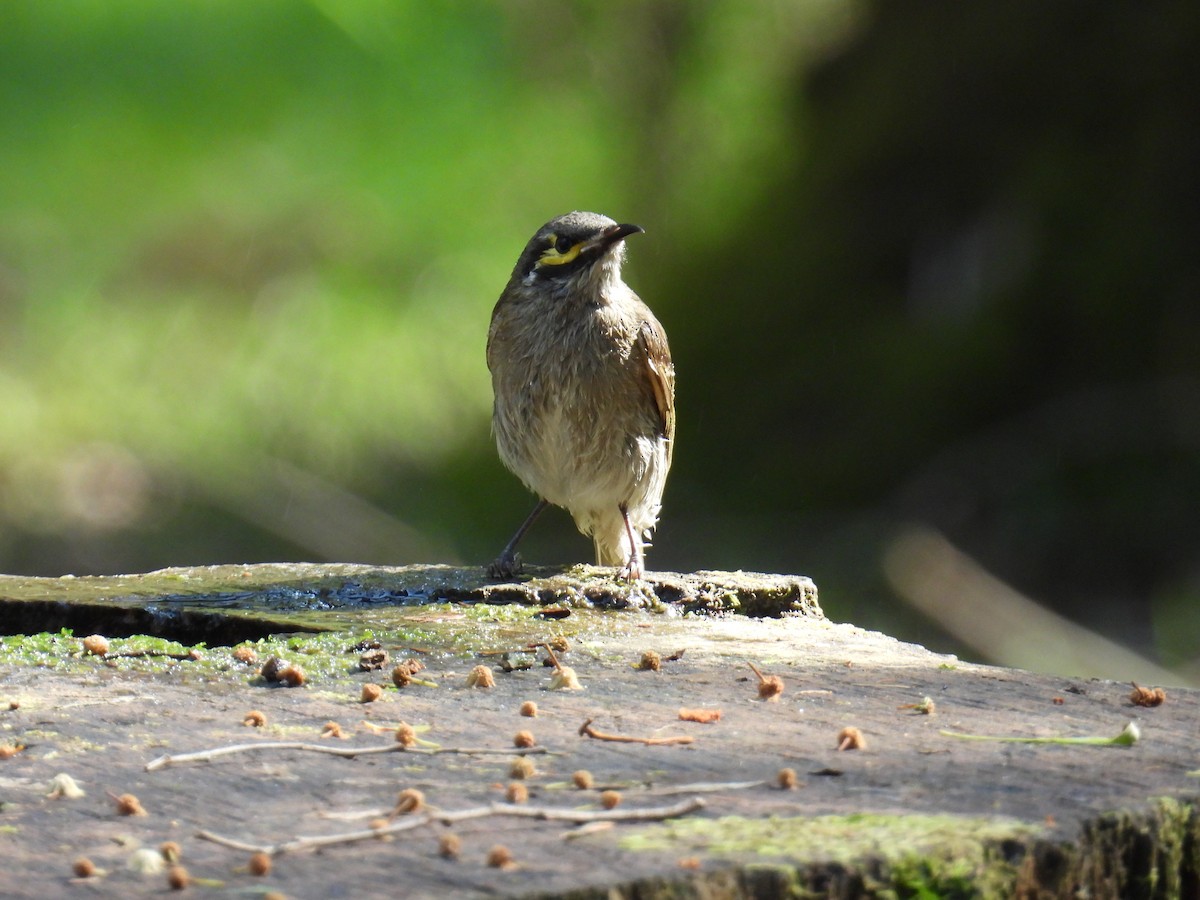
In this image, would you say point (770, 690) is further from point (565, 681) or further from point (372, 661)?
point (372, 661)

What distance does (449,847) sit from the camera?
4.89 feet

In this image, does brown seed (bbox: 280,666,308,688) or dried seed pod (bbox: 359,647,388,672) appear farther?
dried seed pod (bbox: 359,647,388,672)

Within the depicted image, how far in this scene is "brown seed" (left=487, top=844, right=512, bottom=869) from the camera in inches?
56.9

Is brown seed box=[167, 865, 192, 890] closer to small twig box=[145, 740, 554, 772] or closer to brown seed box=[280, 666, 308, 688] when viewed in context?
small twig box=[145, 740, 554, 772]

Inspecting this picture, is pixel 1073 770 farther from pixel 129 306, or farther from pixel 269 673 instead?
pixel 129 306

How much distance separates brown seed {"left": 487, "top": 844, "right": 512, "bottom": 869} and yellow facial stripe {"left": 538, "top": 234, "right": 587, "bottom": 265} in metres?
3.31

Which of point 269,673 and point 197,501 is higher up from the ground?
point 197,501

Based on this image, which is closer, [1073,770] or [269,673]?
[1073,770]

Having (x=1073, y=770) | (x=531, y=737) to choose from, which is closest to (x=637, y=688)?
(x=531, y=737)

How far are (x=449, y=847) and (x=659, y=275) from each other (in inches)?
202

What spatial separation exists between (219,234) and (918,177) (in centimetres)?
349

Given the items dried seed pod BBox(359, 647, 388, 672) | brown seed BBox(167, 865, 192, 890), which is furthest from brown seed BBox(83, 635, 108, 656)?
brown seed BBox(167, 865, 192, 890)

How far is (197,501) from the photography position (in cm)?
558

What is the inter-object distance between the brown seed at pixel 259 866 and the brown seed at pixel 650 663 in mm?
1189
